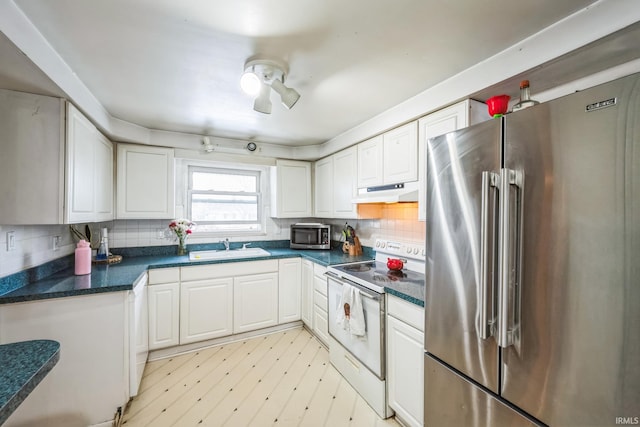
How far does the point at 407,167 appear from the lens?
208 centimetres

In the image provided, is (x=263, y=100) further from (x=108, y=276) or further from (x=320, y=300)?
(x=320, y=300)

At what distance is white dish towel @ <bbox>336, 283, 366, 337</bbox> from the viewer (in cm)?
194

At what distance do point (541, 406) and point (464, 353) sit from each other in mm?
298

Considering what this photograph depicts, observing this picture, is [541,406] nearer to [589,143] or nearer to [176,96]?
[589,143]

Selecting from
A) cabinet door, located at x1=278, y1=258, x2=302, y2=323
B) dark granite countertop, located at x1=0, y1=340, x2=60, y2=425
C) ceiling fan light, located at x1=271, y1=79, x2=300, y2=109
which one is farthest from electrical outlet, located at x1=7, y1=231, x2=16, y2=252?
cabinet door, located at x1=278, y1=258, x2=302, y2=323

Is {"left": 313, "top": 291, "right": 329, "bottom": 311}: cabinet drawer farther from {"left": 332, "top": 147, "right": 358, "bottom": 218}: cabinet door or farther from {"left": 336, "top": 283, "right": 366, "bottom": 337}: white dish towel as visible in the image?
{"left": 332, "top": 147, "right": 358, "bottom": 218}: cabinet door

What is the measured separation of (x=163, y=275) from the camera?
2473 mm

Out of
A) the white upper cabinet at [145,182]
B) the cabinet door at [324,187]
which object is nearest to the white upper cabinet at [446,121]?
the cabinet door at [324,187]

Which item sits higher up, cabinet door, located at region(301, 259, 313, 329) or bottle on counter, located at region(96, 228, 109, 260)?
bottle on counter, located at region(96, 228, 109, 260)

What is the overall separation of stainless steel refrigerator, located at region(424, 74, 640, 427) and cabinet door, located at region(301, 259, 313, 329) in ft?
5.85

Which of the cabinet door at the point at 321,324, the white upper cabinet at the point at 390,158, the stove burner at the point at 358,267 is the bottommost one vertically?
the cabinet door at the point at 321,324

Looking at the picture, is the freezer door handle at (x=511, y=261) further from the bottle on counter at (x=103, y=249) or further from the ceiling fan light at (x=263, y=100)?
the bottle on counter at (x=103, y=249)

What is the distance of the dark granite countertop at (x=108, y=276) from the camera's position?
1598 mm

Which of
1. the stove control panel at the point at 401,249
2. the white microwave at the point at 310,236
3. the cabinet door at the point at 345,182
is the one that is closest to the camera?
the stove control panel at the point at 401,249
